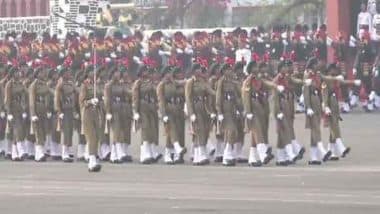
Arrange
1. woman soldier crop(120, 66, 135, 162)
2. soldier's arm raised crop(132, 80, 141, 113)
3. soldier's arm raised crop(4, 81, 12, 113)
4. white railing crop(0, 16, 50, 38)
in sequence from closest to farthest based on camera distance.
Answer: soldier's arm raised crop(132, 80, 141, 113), woman soldier crop(120, 66, 135, 162), soldier's arm raised crop(4, 81, 12, 113), white railing crop(0, 16, 50, 38)

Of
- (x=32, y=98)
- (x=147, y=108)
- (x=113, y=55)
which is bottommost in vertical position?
(x=147, y=108)

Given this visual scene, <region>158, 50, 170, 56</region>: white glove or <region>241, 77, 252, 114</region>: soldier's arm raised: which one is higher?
<region>158, 50, 170, 56</region>: white glove

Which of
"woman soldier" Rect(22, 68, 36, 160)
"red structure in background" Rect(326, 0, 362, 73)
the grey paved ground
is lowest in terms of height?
the grey paved ground

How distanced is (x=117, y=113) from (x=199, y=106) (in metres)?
1.90

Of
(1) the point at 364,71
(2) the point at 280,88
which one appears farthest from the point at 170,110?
(1) the point at 364,71

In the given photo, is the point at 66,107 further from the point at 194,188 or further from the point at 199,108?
the point at 194,188

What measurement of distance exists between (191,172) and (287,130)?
1.98m

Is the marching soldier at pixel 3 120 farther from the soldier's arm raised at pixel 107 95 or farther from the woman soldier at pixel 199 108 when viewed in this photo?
the woman soldier at pixel 199 108

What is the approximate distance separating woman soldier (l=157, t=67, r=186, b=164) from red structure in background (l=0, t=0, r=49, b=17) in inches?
1553

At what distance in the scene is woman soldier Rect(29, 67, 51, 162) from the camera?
87.1 ft

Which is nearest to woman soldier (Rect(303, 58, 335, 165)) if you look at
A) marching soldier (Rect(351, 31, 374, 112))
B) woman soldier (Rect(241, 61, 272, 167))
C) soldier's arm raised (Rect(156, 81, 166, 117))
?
woman soldier (Rect(241, 61, 272, 167))

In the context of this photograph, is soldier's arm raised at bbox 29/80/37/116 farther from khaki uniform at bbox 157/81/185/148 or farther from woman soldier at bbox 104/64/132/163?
khaki uniform at bbox 157/81/185/148

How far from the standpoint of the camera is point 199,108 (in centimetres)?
2484

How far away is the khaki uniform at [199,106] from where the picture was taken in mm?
24641
